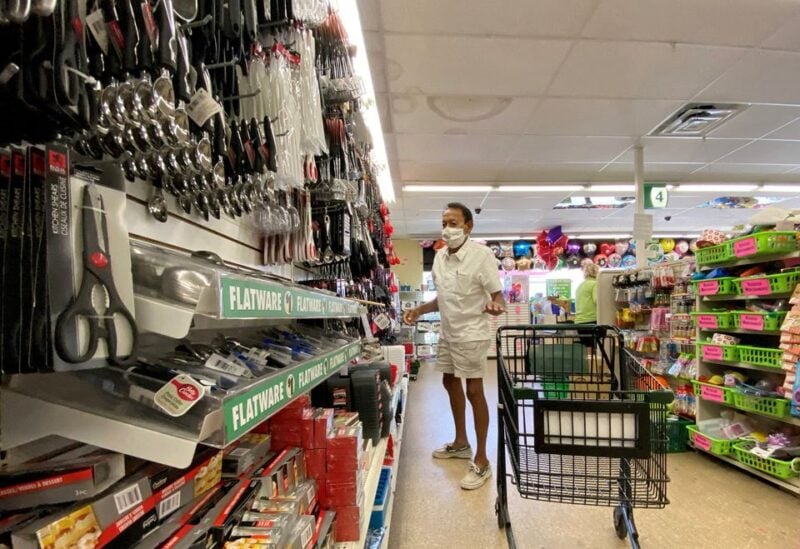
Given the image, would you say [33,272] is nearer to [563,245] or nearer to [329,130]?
[329,130]

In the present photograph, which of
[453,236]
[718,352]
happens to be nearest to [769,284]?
[718,352]

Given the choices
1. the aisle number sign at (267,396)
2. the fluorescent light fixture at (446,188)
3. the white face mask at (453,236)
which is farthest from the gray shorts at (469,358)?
the fluorescent light fixture at (446,188)

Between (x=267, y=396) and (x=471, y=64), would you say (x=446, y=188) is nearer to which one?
(x=471, y=64)

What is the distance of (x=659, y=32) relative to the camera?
8.93 ft

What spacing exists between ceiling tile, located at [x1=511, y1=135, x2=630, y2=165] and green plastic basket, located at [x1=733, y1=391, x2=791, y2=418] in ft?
9.00

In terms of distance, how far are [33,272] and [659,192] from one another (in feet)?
21.3

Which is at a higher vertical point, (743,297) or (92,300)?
(92,300)

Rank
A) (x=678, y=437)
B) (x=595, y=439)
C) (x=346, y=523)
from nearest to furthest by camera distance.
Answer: (x=346, y=523)
(x=595, y=439)
(x=678, y=437)

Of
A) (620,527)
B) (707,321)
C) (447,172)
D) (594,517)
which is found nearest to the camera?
(620,527)

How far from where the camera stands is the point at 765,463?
2.57 metres

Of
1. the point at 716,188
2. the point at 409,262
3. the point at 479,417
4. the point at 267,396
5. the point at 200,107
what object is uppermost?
the point at 716,188

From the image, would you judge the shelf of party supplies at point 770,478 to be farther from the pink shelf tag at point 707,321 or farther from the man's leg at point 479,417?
the man's leg at point 479,417

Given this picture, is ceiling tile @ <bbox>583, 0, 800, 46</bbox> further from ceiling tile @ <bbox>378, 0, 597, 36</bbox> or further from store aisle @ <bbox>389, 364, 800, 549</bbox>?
store aisle @ <bbox>389, 364, 800, 549</bbox>

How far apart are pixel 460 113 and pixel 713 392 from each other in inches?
115
